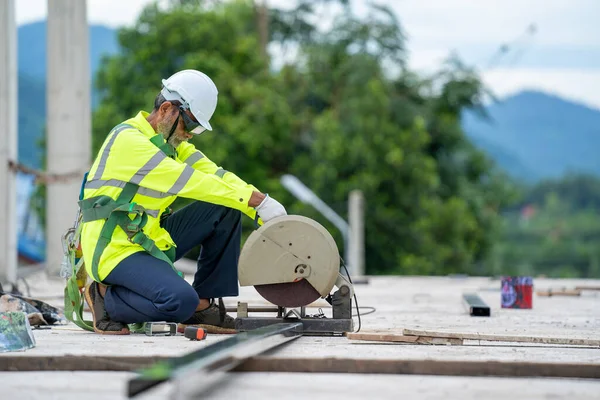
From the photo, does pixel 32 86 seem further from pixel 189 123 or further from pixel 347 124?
pixel 189 123

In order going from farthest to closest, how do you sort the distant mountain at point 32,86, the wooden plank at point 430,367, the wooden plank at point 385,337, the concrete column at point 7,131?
the distant mountain at point 32,86 → the concrete column at point 7,131 → the wooden plank at point 385,337 → the wooden plank at point 430,367

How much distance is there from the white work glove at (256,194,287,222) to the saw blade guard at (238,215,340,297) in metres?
0.06

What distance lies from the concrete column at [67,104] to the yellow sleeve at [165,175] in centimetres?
778

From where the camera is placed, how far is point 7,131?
12.1 meters

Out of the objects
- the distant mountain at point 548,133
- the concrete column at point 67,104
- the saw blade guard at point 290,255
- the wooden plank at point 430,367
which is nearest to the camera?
the wooden plank at point 430,367

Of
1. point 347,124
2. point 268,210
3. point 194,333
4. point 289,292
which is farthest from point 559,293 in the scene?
point 347,124

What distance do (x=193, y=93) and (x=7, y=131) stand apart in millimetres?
6502

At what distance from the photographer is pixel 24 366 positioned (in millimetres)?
4805

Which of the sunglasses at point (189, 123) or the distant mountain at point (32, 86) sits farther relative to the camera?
the distant mountain at point (32, 86)

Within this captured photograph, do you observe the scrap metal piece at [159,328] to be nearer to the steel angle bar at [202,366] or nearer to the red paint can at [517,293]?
the steel angle bar at [202,366]

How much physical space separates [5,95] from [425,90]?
3065 cm

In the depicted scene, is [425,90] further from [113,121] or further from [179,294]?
[179,294]

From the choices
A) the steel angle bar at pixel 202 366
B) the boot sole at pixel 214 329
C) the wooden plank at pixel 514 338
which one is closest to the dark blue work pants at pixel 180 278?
the boot sole at pixel 214 329

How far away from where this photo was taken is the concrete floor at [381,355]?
425 cm
